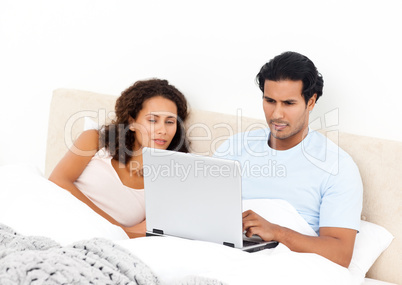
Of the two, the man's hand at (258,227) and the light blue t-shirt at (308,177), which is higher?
the light blue t-shirt at (308,177)

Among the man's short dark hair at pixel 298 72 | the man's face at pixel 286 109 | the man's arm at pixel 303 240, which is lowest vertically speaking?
the man's arm at pixel 303 240

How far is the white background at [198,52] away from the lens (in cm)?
204

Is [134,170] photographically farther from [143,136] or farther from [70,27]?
[70,27]

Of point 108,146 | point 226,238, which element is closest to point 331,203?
point 226,238

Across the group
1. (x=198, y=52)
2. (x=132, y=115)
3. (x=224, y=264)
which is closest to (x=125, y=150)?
(x=132, y=115)

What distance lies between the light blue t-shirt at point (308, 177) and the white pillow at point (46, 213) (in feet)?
1.72

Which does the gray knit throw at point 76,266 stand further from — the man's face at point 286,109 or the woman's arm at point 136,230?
the man's face at point 286,109

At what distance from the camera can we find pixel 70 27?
2.85 metres

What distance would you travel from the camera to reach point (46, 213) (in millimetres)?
1878

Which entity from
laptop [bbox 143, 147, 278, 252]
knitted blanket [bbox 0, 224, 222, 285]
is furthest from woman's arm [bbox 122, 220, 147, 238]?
knitted blanket [bbox 0, 224, 222, 285]

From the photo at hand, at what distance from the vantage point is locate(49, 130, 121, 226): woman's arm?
91.0 inches

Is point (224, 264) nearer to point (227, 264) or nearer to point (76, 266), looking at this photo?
point (227, 264)

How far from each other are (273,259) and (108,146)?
106 cm

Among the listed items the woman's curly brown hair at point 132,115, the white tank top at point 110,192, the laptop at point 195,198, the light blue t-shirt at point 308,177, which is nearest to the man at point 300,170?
the light blue t-shirt at point 308,177
